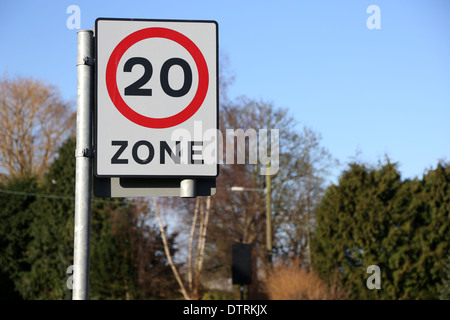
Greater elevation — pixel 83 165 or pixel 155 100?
pixel 155 100

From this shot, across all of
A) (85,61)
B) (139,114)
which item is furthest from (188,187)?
(85,61)

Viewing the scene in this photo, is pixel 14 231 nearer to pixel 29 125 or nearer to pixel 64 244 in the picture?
pixel 64 244

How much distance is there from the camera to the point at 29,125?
34438 millimetres

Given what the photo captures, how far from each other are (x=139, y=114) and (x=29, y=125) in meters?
33.4

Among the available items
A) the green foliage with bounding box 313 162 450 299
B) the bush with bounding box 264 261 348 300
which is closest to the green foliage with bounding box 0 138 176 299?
the bush with bounding box 264 261 348 300

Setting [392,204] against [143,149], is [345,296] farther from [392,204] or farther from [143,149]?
[143,149]

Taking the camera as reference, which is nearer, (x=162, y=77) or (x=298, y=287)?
(x=162, y=77)

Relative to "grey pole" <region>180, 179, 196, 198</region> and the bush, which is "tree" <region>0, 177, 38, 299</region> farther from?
"grey pole" <region>180, 179, 196, 198</region>

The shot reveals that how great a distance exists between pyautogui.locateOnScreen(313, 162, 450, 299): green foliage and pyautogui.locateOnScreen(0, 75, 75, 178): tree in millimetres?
17604

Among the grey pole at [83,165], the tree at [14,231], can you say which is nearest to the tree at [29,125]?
the tree at [14,231]

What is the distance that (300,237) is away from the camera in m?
28.6

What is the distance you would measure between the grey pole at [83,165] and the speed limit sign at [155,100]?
4 centimetres

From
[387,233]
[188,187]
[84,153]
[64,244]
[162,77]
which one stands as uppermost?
[162,77]
